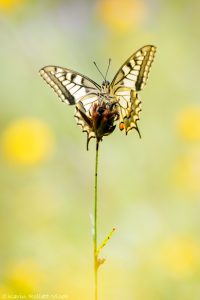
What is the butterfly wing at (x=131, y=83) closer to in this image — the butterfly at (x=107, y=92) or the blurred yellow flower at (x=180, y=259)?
the butterfly at (x=107, y=92)

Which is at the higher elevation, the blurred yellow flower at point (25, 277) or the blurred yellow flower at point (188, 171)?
the blurred yellow flower at point (188, 171)

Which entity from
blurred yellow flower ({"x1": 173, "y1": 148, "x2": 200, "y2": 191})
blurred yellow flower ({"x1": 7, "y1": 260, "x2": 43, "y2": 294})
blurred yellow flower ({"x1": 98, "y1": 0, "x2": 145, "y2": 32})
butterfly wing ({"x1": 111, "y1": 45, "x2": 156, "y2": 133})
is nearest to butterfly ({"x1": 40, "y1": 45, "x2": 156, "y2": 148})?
butterfly wing ({"x1": 111, "y1": 45, "x2": 156, "y2": 133})

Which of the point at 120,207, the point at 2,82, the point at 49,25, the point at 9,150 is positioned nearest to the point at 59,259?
the point at 120,207

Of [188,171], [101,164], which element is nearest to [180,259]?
[188,171]

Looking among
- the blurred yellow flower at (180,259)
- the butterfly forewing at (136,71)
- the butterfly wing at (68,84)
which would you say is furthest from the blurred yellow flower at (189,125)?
the butterfly wing at (68,84)

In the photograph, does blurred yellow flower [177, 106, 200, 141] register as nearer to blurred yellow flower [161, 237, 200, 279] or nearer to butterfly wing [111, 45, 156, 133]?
blurred yellow flower [161, 237, 200, 279]

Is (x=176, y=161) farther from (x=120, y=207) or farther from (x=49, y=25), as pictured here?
(x=49, y=25)

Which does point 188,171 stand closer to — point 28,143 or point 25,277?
point 28,143
